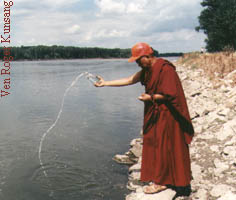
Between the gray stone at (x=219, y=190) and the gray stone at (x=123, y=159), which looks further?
the gray stone at (x=123, y=159)

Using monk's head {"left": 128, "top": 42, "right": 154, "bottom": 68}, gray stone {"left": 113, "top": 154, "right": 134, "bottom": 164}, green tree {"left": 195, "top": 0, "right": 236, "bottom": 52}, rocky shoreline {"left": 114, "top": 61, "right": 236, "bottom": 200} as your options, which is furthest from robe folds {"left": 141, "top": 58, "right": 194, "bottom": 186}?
green tree {"left": 195, "top": 0, "right": 236, "bottom": 52}

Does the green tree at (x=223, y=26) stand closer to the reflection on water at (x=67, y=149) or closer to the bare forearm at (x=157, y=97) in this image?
the reflection on water at (x=67, y=149)

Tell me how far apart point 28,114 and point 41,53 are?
401 ft

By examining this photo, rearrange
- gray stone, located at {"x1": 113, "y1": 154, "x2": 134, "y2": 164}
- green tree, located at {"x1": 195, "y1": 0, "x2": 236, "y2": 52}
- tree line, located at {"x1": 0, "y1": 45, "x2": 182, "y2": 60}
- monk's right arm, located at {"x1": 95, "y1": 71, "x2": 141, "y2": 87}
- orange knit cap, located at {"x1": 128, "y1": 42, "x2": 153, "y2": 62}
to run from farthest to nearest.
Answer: tree line, located at {"x1": 0, "y1": 45, "x2": 182, "y2": 60} → green tree, located at {"x1": 195, "y1": 0, "x2": 236, "y2": 52} → gray stone, located at {"x1": 113, "y1": 154, "x2": 134, "y2": 164} → monk's right arm, located at {"x1": 95, "y1": 71, "x2": 141, "y2": 87} → orange knit cap, located at {"x1": 128, "y1": 42, "x2": 153, "y2": 62}

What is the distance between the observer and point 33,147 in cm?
956

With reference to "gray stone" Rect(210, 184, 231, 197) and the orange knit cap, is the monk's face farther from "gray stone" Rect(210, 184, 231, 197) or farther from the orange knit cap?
"gray stone" Rect(210, 184, 231, 197)

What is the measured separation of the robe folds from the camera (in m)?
4.05

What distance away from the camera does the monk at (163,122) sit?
13.2ft

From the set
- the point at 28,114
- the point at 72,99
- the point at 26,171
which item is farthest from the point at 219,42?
the point at 26,171

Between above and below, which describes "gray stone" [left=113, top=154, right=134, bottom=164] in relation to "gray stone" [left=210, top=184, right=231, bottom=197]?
below

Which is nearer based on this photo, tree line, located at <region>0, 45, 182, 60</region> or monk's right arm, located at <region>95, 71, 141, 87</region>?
monk's right arm, located at <region>95, 71, 141, 87</region>

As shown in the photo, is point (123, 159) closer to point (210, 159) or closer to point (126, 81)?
point (210, 159)

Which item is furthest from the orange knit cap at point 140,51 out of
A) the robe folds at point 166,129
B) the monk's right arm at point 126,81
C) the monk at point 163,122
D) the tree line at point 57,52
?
the tree line at point 57,52

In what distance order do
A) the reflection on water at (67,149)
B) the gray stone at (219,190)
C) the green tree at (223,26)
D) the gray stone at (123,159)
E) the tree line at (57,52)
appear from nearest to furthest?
the gray stone at (219,190) < the reflection on water at (67,149) < the gray stone at (123,159) < the green tree at (223,26) < the tree line at (57,52)
